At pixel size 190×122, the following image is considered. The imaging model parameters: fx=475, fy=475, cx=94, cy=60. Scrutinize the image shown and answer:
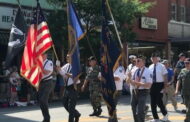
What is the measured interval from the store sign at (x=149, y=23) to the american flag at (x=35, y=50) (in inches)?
861

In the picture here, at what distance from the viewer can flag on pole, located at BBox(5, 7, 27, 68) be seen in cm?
1168

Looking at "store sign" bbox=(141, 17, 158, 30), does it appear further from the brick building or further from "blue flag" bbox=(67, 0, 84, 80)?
"blue flag" bbox=(67, 0, 84, 80)

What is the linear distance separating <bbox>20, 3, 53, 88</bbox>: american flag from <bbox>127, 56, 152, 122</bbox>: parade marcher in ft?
7.02

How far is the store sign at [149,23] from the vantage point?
3316 centimetres

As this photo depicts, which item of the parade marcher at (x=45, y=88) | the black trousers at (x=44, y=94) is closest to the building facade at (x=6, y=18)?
the parade marcher at (x=45, y=88)

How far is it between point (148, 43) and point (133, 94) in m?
23.5

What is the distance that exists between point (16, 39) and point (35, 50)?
726mm

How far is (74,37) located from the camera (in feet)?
36.6

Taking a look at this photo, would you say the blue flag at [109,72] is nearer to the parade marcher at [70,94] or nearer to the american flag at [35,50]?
the parade marcher at [70,94]

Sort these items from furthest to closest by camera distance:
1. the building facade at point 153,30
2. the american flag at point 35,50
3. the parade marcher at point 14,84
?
the building facade at point 153,30
the parade marcher at point 14,84
the american flag at point 35,50

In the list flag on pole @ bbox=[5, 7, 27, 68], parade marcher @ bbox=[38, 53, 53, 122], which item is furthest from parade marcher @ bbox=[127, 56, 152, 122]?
flag on pole @ bbox=[5, 7, 27, 68]

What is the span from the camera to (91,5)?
23.3m

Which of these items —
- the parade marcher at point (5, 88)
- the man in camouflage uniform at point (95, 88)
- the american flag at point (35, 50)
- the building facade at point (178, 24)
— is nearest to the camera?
the american flag at point (35, 50)

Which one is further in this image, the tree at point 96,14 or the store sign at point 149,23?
the store sign at point 149,23
